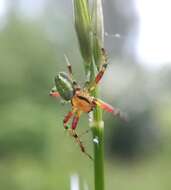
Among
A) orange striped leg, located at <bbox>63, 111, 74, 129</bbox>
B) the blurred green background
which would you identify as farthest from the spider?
the blurred green background

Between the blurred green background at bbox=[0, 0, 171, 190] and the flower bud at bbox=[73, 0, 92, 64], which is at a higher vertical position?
the blurred green background at bbox=[0, 0, 171, 190]

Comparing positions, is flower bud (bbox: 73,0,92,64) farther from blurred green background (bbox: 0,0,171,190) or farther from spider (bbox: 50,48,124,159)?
blurred green background (bbox: 0,0,171,190)

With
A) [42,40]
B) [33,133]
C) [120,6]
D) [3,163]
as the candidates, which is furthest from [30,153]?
[120,6]

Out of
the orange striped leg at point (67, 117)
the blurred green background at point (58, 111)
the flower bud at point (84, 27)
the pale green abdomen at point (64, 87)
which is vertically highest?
the blurred green background at point (58, 111)

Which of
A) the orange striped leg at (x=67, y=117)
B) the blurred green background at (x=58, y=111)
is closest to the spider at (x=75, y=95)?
the orange striped leg at (x=67, y=117)

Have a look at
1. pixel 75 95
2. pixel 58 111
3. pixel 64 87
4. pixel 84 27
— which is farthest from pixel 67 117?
pixel 58 111

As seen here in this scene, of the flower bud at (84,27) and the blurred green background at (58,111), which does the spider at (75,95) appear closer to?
the flower bud at (84,27)

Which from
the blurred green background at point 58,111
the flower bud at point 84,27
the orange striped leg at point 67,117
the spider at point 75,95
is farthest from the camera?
the blurred green background at point 58,111

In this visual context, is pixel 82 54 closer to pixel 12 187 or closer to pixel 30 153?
pixel 12 187

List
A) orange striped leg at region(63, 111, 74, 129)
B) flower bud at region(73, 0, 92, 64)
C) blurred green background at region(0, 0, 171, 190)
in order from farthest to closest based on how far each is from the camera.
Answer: blurred green background at region(0, 0, 171, 190) < orange striped leg at region(63, 111, 74, 129) < flower bud at region(73, 0, 92, 64)
